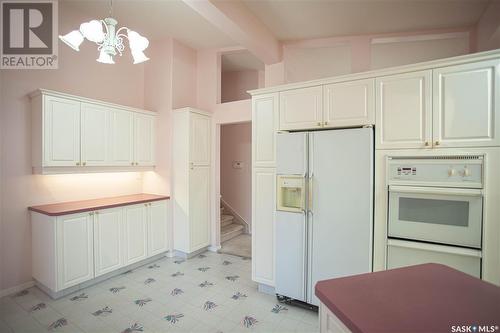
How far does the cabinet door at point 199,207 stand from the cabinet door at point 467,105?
309 centimetres

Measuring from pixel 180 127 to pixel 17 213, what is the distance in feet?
7.24

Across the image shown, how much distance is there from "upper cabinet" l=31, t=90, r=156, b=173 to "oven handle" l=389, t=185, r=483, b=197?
338cm

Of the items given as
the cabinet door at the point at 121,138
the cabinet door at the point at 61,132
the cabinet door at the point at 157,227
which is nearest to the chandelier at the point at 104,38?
the cabinet door at the point at 61,132

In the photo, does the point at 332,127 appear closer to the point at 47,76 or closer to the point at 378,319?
the point at 378,319

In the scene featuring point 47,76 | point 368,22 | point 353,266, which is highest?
point 368,22

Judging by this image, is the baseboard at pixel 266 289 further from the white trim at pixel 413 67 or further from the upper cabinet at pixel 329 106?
the white trim at pixel 413 67

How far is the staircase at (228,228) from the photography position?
487 centimetres

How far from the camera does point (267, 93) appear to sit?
2.75 meters

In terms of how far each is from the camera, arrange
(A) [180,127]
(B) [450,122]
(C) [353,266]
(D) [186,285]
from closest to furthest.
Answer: (B) [450,122] → (C) [353,266] → (D) [186,285] → (A) [180,127]

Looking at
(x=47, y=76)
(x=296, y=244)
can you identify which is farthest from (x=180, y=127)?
(x=296, y=244)

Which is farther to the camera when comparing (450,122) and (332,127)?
(332,127)

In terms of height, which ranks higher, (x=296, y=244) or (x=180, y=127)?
(x=180, y=127)

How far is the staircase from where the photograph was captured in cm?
487

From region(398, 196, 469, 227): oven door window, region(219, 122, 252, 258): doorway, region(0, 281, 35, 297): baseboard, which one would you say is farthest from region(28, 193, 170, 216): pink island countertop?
region(398, 196, 469, 227): oven door window
